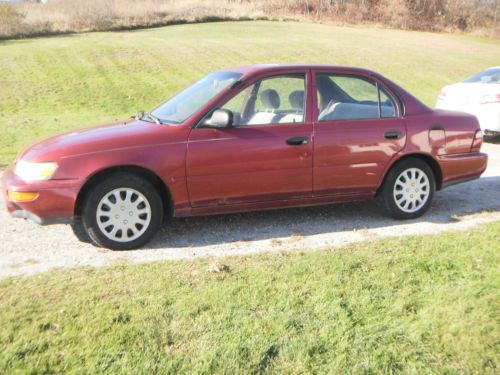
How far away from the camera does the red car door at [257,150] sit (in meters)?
5.09

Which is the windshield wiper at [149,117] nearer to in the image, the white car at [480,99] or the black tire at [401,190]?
the black tire at [401,190]

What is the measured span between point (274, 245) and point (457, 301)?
1.79 meters

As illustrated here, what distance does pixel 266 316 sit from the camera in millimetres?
3609

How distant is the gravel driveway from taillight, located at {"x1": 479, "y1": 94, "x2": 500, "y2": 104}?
4330 millimetres

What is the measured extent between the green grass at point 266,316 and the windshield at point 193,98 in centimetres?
155

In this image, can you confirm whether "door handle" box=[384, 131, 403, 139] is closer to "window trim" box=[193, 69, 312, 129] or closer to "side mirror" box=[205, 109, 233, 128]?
"window trim" box=[193, 69, 312, 129]

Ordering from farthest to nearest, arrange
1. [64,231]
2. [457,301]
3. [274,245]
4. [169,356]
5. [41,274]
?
1. [64,231]
2. [274,245]
3. [41,274]
4. [457,301]
5. [169,356]

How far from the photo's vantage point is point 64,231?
216 inches

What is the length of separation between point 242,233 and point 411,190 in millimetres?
1905


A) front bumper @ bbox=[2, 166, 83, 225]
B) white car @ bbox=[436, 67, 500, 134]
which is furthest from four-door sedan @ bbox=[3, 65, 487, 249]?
white car @ bbox=[436, 67, 500, 134]

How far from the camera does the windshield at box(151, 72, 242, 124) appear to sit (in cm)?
534

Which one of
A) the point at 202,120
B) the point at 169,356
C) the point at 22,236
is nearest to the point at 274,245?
the point at 202,120

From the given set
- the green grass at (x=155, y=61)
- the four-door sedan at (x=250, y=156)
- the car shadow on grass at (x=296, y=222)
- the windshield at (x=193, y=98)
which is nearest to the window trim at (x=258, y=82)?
the four-door sedan at (x=250, y=156)

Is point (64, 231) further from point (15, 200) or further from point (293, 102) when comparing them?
point (293, 102)
